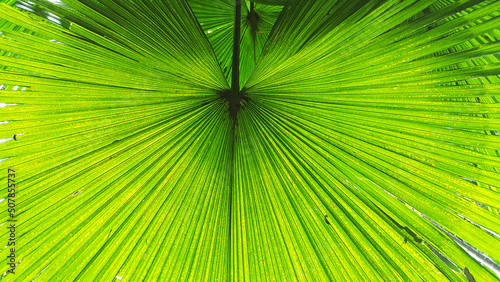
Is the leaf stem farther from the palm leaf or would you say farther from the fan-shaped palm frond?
the palm leaf

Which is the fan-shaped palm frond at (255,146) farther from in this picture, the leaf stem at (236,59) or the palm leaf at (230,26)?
the palm leaf at (230,26)

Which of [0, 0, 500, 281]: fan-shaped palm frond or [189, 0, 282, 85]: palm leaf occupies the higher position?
[189, 0, 282, 85]: palm leaf

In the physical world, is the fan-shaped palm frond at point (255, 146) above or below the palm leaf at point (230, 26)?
below

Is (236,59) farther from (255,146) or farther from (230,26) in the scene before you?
(230,26)

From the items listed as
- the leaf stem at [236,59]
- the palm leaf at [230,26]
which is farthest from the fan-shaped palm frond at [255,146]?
the palm leaf at [230,26]

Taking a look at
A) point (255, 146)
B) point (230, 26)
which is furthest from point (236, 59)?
point (230, 26)

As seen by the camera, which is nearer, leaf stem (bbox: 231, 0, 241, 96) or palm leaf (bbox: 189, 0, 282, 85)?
leaf stem (bbox: 231, 0, 241, 96)

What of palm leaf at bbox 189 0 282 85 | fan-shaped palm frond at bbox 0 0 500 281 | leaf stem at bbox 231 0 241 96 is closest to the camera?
fan-shaped palm frond at bbox 0 0 500 281

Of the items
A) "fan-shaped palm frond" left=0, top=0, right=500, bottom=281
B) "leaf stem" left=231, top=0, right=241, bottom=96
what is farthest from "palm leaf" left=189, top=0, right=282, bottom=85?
"fan-shaped palm frond" left=0, top=0, right=500, bottom=281
